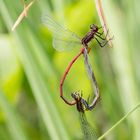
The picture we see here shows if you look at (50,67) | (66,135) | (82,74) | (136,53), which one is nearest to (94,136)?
(66,135)

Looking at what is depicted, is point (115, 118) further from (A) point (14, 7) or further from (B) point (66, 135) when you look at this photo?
(A) point (14, 7)

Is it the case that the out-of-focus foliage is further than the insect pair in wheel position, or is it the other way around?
the out-of-focus foliage

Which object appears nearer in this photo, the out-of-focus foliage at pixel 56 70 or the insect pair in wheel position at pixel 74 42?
the insect pair in wheel position at pixel 74 42

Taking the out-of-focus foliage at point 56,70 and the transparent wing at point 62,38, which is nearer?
the transparent wing at point 62,38

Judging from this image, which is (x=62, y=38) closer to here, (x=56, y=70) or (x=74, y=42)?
(x=74, y=42)
